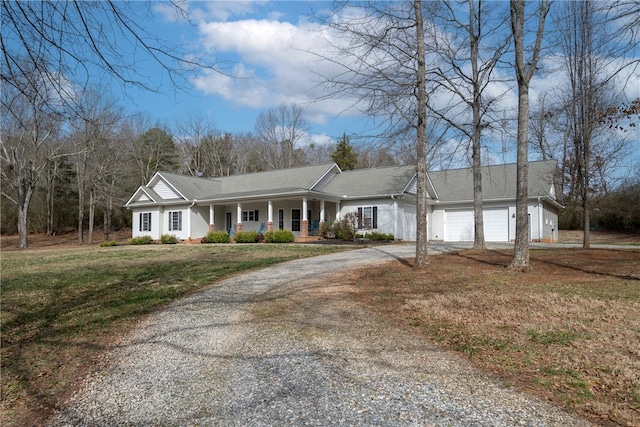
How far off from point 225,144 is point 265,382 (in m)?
46.1

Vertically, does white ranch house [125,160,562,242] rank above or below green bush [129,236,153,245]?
above

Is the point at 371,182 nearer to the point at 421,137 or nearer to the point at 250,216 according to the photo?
the point at 250,216

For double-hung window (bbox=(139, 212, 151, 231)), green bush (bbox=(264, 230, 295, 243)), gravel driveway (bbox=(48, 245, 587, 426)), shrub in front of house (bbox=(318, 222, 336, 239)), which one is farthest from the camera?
double-hung window (bbox=(139, 212, 151, 231))

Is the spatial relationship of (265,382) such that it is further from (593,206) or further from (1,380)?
(593,206)

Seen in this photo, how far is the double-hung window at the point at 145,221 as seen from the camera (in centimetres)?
2881

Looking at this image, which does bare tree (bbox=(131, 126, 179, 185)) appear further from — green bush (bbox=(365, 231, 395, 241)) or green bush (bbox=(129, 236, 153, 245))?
green bush (bbox=(365, 231, 395, 241))

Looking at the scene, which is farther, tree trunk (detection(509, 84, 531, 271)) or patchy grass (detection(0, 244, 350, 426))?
tree trunk (detection(509, 84, 531, 271))

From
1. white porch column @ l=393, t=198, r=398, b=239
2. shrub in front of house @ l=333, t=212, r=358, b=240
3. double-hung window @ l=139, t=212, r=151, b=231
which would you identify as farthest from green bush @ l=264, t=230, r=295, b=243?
double-hung window @ l=139, t=212, r=151, b=231

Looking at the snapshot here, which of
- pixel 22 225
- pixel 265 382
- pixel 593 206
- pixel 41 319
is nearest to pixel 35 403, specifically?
pixel 265 382

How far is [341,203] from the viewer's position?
2498 centimetres

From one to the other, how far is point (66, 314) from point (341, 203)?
19199 mm

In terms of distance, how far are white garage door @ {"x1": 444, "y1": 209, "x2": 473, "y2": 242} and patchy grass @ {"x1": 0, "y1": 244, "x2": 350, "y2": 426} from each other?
51.5 ft

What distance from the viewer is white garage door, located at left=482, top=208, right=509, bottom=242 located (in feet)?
77.3

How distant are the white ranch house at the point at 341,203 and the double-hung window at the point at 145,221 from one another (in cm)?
7
